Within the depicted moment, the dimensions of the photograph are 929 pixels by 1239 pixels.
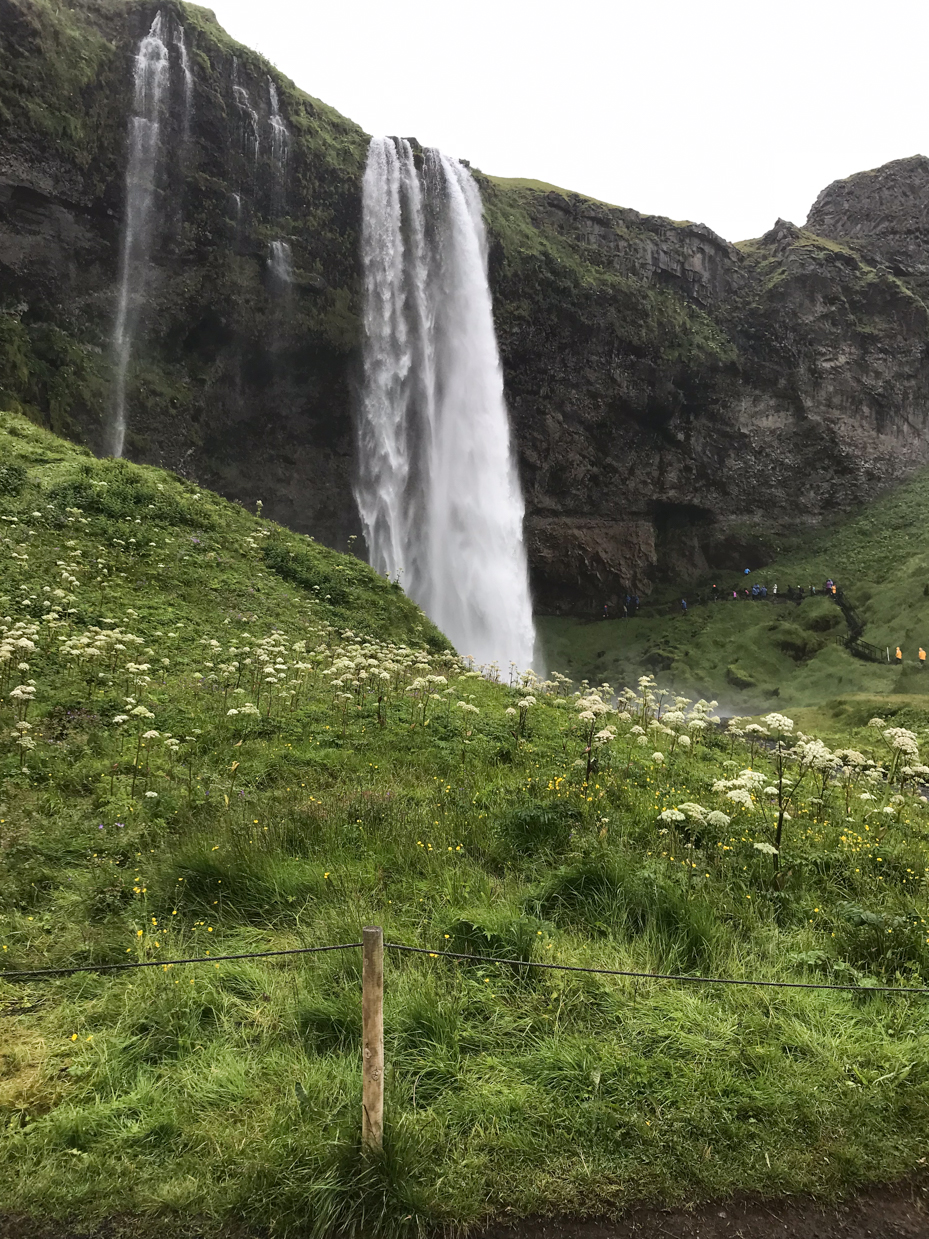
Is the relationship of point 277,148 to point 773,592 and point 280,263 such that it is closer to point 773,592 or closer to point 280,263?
point 280,263

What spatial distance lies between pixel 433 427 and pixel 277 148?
15.8 meters

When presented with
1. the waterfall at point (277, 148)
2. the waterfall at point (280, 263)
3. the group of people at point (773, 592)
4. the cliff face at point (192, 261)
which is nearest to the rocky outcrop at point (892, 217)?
the group of people at point (773, 592)

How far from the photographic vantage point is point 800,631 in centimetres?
4297

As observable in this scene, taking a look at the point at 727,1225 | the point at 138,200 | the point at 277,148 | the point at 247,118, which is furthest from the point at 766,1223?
the point at 247,118

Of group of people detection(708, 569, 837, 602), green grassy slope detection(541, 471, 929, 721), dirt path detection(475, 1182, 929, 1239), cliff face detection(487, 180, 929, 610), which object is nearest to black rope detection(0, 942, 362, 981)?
dirt path detection(475, 1182, 929, 1239)

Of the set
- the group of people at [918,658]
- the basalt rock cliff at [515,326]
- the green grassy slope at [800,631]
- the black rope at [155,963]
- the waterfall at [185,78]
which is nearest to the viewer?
the black rope at [155,963]

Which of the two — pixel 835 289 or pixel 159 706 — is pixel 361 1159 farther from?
pixel 835 289

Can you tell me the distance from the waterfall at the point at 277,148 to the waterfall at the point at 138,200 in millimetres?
5073

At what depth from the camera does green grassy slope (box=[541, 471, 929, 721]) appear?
124 feet

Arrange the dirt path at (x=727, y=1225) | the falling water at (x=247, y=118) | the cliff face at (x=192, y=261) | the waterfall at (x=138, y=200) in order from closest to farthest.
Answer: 1. the dirt path at (x=727, y=1225)
2. the cliff face at (x=192, y=261)
3. the waterfall at (x=138, y=200)
4. the falling water at (x=247, y=118)

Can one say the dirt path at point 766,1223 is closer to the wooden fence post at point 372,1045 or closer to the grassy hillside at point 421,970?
the grassy hillside at point 421,970

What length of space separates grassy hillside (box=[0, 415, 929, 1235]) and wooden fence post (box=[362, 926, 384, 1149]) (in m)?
0.15

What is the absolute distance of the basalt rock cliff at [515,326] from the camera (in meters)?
29.2

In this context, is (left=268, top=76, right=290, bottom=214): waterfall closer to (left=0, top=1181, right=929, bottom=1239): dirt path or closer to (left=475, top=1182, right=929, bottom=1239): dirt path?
(left=0, top=1181, right=929, bottom=1239): dirt path
